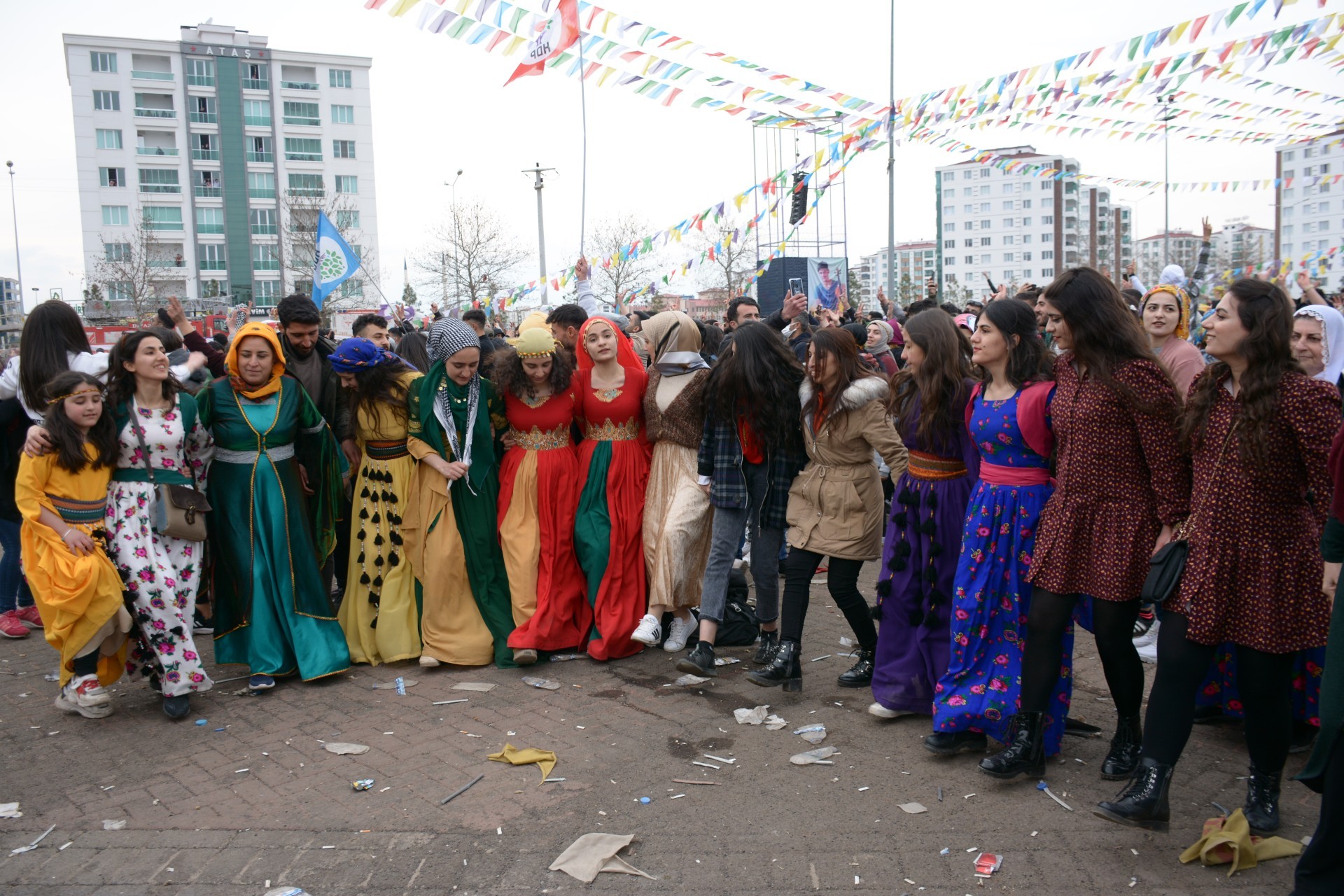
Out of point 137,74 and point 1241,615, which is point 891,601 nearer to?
point 1241,615

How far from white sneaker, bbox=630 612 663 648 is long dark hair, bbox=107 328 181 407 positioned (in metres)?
2.94


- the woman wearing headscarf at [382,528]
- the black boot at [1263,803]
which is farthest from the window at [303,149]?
the black boot at [1263,803]

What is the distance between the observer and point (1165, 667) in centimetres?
333

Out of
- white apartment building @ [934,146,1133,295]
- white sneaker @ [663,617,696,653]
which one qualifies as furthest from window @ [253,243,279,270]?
white apartment building @ [934,146,1133,295]

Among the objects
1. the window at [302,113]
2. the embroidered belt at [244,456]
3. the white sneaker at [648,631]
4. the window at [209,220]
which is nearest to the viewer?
the embroidered belt at [244,456]

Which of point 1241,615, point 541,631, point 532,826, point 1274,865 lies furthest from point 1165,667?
point 541,631

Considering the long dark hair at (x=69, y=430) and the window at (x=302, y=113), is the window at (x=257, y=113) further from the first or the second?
the long dark hair at (x=69, y=430)

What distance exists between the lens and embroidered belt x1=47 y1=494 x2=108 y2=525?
471 centimetres

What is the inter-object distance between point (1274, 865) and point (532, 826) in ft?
8.29

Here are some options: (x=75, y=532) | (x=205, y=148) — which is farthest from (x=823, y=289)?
(x=205, y=148)

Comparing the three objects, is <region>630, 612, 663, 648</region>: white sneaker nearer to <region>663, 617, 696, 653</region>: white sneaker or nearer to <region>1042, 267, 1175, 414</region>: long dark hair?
<region>663, 617, 696, 653</region>: white sneaker

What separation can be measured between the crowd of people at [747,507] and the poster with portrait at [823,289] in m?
4.93

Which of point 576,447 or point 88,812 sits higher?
point 576,447

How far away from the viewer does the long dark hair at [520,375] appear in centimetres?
559
